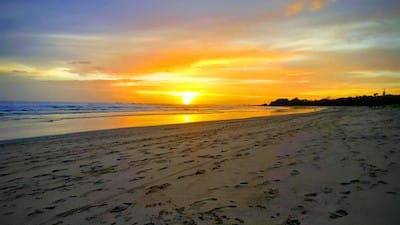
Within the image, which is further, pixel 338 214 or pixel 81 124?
pixel 81 124

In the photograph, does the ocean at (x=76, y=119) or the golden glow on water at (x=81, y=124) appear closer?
the golden glow on water at (x=81, y=124)

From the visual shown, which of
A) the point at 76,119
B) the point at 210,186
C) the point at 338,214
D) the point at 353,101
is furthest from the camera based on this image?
the point at 353,101

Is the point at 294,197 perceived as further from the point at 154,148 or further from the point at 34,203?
the point at 154,148

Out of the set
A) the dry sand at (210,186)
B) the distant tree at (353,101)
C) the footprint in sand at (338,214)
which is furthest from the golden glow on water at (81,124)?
the distant tree at (353,101)

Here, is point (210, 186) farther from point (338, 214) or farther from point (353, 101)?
point (353, 101)

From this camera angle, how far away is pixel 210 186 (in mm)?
5062

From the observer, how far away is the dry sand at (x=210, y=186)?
3822 mm

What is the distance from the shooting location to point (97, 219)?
3922 mm

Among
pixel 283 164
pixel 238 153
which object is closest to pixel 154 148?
pixel 238 153

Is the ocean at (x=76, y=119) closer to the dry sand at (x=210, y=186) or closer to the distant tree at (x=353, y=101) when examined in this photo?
the dry sand at (x=210, y=186)

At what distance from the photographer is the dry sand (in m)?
3.82

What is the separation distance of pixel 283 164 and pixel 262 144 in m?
3.12

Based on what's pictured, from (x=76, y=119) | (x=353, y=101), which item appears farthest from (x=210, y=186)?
(x=353, y=101)

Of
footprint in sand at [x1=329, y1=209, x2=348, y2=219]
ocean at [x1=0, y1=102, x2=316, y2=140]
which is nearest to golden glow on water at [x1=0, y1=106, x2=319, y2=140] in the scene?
ocean at [x1=0, y1=102, x2=316, y2=140]
